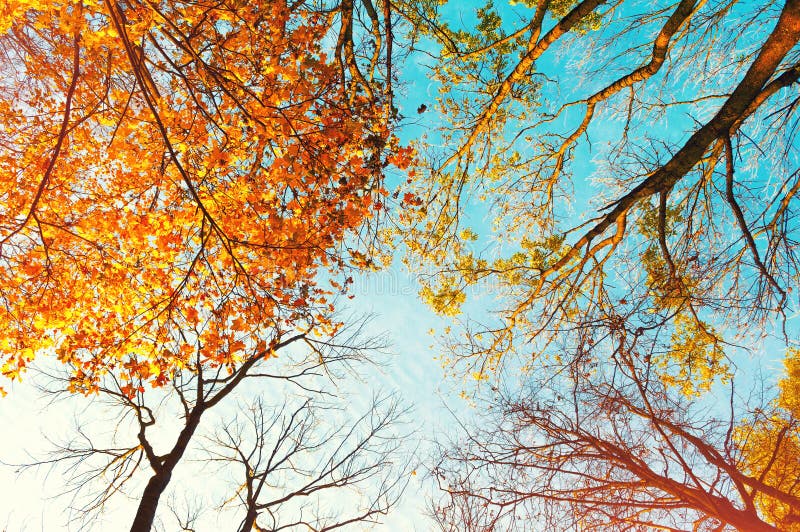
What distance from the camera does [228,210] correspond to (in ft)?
13.3

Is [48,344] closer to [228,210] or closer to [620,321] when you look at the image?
[228,210]

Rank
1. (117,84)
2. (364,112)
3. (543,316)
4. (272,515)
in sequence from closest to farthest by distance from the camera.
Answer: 1. (364,112)
2. (117,84)
3. (543,316)
4. (272,515)

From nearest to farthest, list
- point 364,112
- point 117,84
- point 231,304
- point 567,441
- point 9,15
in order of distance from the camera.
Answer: point 9,15, point 231,304, point 364,112, point 567,441, point 117,84

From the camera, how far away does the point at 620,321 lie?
144 inches

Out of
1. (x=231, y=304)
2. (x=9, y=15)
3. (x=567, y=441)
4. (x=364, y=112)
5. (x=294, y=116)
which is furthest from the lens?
(x=567, y=441)

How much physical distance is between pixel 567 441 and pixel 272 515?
20.1 ft

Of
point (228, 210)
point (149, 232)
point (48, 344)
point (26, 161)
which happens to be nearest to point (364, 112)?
point (228, 210)

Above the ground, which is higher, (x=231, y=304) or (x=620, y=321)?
(x=231, y=304)

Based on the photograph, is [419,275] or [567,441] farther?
[419,275]

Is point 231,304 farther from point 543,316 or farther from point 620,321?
point 543,316

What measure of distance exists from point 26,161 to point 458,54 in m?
5.07

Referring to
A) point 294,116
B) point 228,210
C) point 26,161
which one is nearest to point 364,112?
point 294,116

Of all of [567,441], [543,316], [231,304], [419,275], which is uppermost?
[419,275]

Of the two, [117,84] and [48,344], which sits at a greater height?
[117,84]
